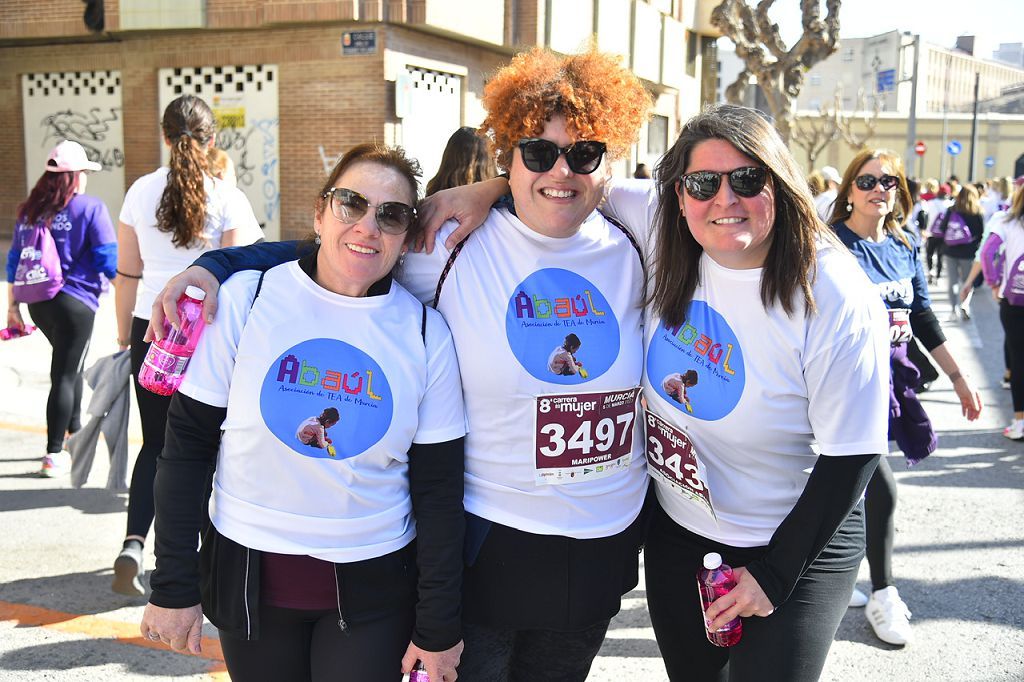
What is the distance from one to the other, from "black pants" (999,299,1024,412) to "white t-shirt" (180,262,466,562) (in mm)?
6486

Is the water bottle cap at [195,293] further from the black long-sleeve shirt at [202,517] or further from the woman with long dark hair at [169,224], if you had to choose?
the woman with long dark hair at [169,224]

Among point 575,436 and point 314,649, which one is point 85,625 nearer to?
point 314,649

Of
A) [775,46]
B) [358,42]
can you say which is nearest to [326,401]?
[358,42]

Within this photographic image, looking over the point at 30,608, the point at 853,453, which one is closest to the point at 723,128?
the point at 853,453

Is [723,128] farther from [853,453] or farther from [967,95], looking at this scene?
[967,95]

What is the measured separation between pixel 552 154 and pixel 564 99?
0.15 m

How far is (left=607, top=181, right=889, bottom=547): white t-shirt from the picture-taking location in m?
2.15

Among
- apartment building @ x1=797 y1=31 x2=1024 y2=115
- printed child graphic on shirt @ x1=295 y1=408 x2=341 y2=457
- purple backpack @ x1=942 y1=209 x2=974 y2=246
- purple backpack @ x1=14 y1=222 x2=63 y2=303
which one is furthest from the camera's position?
apartment building @ x1=797 y1=31 x2=1024 y2=115

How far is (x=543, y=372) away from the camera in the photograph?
2.31 m

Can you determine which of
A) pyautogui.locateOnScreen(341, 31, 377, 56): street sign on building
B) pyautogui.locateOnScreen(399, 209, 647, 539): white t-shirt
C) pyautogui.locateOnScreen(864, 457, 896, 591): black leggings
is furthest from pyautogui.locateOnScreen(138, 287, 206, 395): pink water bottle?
pyautogui.locateOnScreen(341, 31, 377, 56): street sign on building

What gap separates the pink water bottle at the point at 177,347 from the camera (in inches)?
86.0

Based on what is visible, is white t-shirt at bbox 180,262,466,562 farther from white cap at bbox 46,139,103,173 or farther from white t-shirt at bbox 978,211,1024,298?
white t-shirt at bbox 978,211,1024,298

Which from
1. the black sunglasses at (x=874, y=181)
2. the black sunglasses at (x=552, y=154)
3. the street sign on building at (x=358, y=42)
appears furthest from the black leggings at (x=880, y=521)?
the street sign on building at (x=358, y=42)

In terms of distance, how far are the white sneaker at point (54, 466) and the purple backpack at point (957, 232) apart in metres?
12.5
